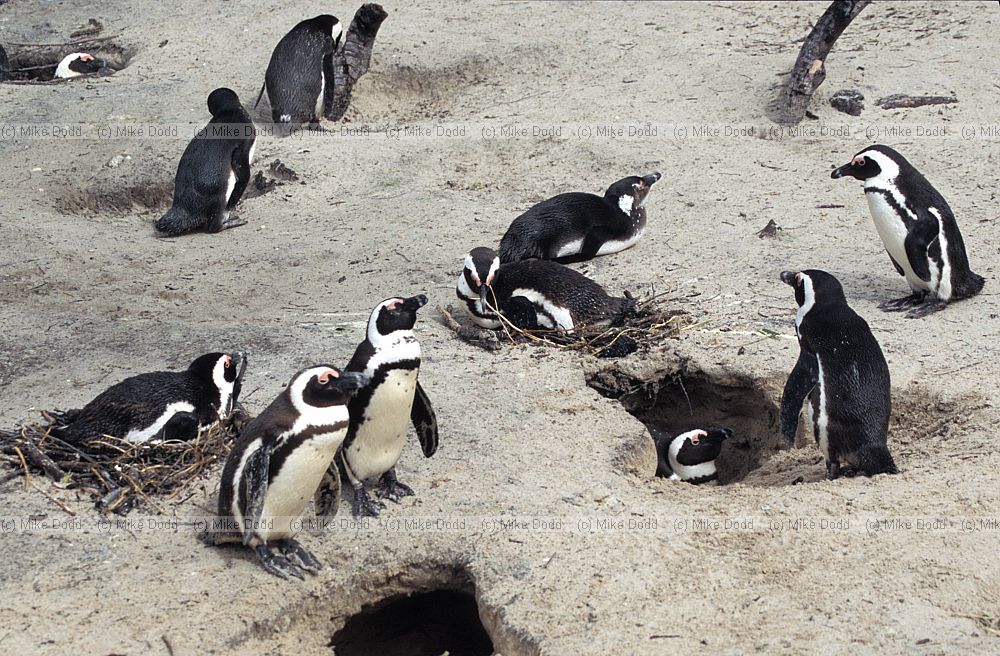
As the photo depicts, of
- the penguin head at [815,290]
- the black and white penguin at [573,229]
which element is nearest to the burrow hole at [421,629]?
the penguin head at [815,290]

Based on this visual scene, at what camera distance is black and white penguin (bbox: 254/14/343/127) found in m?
8.66

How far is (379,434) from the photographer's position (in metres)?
4.14

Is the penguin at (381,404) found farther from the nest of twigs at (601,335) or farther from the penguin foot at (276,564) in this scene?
the nest of twigs at (601,335)

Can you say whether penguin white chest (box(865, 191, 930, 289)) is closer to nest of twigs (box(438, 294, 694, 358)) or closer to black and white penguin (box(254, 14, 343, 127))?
nest of twigs (box(438, 294, 694, 358))

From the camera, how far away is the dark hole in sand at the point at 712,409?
17.5 ft

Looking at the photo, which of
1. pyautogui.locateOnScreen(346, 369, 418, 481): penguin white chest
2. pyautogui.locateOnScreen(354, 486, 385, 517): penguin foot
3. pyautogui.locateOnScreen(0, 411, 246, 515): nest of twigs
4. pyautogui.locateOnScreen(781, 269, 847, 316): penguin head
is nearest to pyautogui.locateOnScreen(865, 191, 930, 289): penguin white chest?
pyautogui.locateOnScreen(781, 269, 847, 316): penguin head

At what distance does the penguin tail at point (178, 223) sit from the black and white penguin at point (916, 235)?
424cm

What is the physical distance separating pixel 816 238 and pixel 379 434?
365cm

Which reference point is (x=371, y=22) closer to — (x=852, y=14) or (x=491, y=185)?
(x=491, y=185)

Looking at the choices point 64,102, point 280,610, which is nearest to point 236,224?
point 64,102

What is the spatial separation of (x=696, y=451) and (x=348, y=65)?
5065 mm

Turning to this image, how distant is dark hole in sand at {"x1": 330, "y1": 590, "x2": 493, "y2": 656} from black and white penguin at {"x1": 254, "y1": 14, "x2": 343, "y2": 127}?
5.26 metres

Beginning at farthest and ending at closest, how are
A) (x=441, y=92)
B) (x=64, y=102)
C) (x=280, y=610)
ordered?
(x=441, y=92), (x=64, y=102), (x=280, y=610)

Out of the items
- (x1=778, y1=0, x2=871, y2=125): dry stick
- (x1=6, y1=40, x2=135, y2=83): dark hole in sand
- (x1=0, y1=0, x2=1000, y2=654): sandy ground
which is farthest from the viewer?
(x1=6, y1=40, x2=135, y2=83): dark hole in sand
